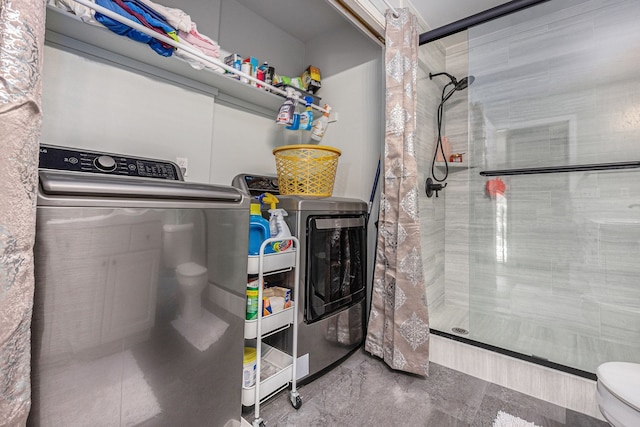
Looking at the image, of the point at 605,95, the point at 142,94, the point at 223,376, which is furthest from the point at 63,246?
the point at 605,95

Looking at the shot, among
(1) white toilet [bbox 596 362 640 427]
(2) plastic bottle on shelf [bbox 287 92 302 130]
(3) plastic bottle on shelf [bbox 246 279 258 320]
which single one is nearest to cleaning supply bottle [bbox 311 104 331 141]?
(2) plastic bottle on shelf [bbox 287 92 302 130]

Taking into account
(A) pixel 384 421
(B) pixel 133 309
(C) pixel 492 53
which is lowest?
(A) pixel 384 421

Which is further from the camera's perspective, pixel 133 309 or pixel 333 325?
pixel 333 325

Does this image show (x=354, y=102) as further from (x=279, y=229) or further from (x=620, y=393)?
(x=620, y=393)

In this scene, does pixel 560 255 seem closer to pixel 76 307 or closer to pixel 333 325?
pixel 333 325

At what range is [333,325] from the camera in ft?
5.12

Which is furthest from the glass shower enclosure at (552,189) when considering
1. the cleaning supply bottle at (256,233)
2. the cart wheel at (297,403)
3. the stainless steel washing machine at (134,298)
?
the stainless steel washing machine at (134,298)

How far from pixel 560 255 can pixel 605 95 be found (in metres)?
1.03

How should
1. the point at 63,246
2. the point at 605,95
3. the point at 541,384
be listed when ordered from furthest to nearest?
the point at 605,95 < the point at 541,384 < the point at 63,246

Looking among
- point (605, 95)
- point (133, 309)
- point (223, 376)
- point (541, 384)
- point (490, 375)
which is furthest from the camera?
point (605, 95)

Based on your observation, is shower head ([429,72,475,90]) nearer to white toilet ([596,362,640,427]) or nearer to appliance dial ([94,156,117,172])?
white toilet ([596,362,640,427])

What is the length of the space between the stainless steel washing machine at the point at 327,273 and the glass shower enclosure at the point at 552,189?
0.63 m

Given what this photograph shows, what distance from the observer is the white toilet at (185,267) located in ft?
2.82

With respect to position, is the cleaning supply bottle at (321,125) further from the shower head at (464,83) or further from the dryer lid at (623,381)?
the dryer lid at (623,381)
